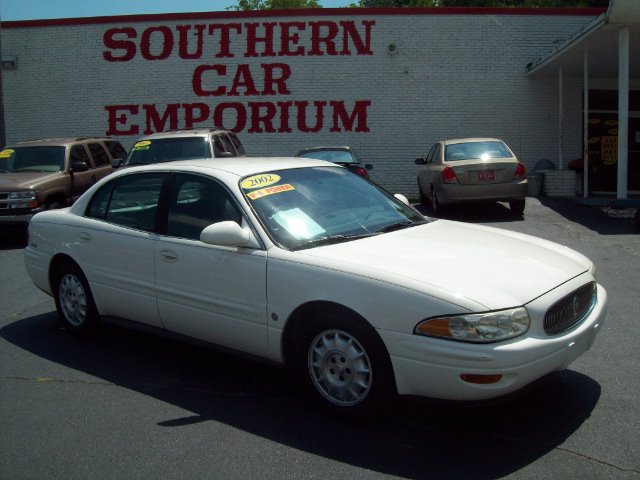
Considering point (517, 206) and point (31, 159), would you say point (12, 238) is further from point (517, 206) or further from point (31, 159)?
point (517, 206)

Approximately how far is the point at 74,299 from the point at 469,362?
3710 mm

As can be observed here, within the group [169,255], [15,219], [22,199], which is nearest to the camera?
[169,255]

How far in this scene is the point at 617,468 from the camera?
3.43 meters

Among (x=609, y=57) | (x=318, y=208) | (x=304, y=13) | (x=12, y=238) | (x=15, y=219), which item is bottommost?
(x=12, y=238)

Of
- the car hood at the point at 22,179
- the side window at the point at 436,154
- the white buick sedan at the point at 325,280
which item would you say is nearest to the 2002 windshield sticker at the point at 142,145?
the car hood at the point at 22,179

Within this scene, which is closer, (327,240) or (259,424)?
(259,424)

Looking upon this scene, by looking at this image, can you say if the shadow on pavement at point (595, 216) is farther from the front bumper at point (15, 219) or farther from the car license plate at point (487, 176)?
the front bumper at point (15, 219)

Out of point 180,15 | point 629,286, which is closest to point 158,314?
point 629,286

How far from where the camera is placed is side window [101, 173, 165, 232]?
5242 mm

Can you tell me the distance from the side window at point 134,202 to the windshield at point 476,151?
8.50 m

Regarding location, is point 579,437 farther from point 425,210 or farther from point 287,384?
point 425,210

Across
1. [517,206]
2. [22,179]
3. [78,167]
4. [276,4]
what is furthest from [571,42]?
[276,4]

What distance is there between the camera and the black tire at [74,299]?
18.8 ft

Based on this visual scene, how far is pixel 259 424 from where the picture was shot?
411 centimetres
